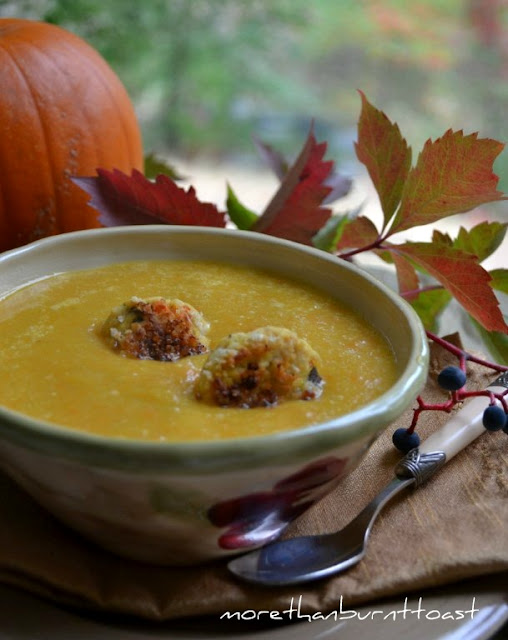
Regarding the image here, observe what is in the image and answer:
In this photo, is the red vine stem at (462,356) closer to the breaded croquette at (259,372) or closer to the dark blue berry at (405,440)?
the dark blue berry at (405,440)

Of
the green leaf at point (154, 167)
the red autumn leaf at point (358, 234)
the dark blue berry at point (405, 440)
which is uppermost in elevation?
the red autumn leaf at point (358, 234)

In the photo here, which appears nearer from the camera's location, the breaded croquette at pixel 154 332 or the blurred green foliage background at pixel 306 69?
the breaded croquette at pixel 154 332

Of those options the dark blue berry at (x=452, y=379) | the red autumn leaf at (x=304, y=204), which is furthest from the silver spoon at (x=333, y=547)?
the red autumn leaf at (x=304, y=204)

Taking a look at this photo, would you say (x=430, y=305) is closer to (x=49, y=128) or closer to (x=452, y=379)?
(x=452, y=379)

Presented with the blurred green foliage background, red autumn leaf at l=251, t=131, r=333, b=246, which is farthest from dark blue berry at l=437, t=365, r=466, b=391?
the blurred green foliage background

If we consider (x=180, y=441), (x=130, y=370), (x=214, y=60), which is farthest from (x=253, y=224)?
(x=214, y=60)

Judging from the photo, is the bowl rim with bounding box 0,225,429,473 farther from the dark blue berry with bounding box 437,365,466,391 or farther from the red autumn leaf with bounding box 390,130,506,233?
the red autumn leaf with bounding box 390,130,506,233

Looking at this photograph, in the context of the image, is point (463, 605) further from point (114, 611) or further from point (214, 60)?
point (214, 60)
